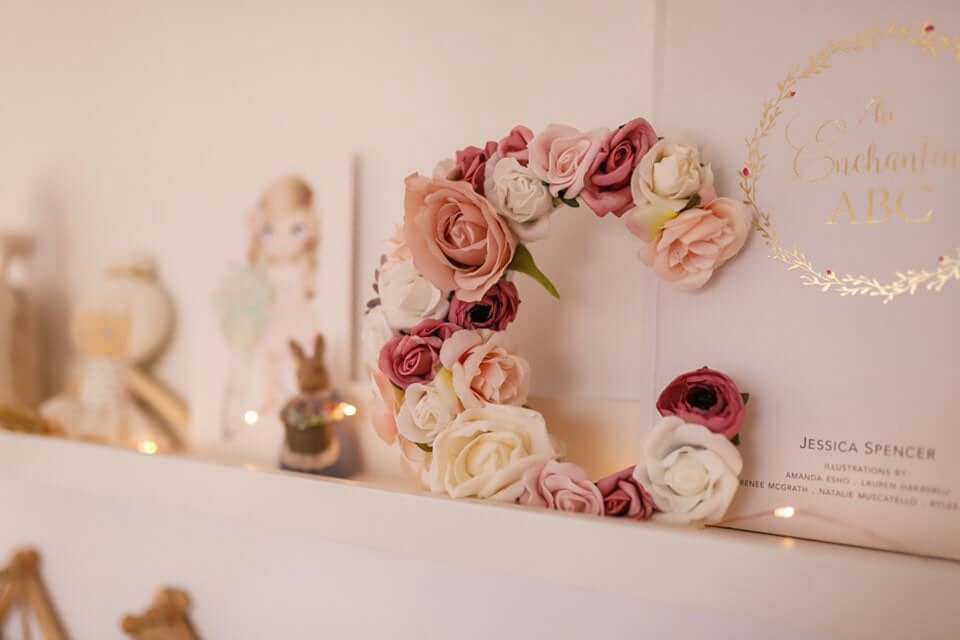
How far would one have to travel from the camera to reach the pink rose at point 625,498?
59 cm

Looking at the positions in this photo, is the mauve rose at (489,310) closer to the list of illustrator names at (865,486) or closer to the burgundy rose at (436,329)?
the burgundy rose at (436,329)

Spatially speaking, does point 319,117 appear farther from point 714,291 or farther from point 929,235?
point 929,235

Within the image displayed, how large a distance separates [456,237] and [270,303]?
1.27 feet

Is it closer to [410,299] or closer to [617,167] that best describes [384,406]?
[410,299]

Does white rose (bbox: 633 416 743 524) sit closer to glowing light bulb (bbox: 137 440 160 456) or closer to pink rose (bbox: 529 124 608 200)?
pink rose (bbox: 529 124 608 200)

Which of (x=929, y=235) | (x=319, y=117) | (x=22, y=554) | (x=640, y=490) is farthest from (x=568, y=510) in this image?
(x=22, y=554)

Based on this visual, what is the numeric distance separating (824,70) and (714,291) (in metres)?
0.20

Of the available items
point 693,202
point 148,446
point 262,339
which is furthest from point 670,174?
point 148,446

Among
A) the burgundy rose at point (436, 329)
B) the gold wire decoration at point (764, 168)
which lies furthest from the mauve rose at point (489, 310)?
the gold wire decoration at point (764, 168)

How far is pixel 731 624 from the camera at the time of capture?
2.03 feet

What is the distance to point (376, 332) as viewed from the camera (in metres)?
0.69

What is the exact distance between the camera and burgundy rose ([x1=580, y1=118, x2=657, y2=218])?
606 mm

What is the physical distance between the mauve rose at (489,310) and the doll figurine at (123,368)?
0.54 m

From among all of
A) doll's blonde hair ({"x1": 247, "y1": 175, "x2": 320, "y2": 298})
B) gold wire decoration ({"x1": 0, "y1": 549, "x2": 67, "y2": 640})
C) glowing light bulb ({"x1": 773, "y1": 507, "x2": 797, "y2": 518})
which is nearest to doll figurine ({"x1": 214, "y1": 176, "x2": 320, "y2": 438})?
doll's blonde hair ({"x1": 247, "y1": 175, "x2": 320, "y2": 298})
